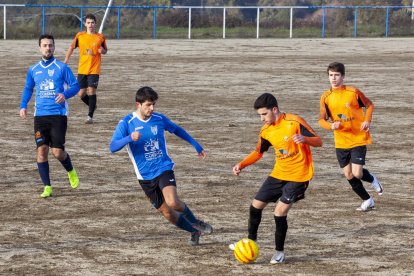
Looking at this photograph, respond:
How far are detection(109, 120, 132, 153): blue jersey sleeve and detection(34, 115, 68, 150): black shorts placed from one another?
3371 millimetres

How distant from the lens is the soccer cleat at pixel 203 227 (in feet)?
35.8

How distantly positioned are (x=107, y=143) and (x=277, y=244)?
349 inches

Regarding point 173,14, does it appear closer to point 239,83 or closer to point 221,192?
point 239,83

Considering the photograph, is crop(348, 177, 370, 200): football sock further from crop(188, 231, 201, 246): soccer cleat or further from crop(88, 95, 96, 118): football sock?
crop(88, 95, 96, 118): football sock

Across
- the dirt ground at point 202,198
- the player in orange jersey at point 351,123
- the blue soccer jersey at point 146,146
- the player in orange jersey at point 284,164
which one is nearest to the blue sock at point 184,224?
the dirt ground at point 202,198

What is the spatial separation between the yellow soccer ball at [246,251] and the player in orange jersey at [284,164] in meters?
0.22

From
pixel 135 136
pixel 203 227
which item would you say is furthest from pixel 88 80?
pixel 135 136

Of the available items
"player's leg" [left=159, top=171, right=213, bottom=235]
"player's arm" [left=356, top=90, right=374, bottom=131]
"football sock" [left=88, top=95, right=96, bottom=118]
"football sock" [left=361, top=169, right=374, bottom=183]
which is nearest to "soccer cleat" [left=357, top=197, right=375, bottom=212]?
"football sock" [left=361, top=169, right=374, bottom=183]

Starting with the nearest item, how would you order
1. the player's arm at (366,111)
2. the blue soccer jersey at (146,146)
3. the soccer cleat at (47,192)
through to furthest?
1. the blue soccer jersey at (146,146)
2. the player's arm at (366,111)
3. the soccer cleat at (47,192)

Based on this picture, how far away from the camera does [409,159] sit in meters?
16.8

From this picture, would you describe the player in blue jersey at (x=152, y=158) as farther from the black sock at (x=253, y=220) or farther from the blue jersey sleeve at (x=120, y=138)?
the black sock at (x=253, y=220)

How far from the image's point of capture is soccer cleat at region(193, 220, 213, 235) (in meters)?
10.9

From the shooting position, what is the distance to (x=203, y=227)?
11.0 m

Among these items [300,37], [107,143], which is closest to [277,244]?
[107,143]
